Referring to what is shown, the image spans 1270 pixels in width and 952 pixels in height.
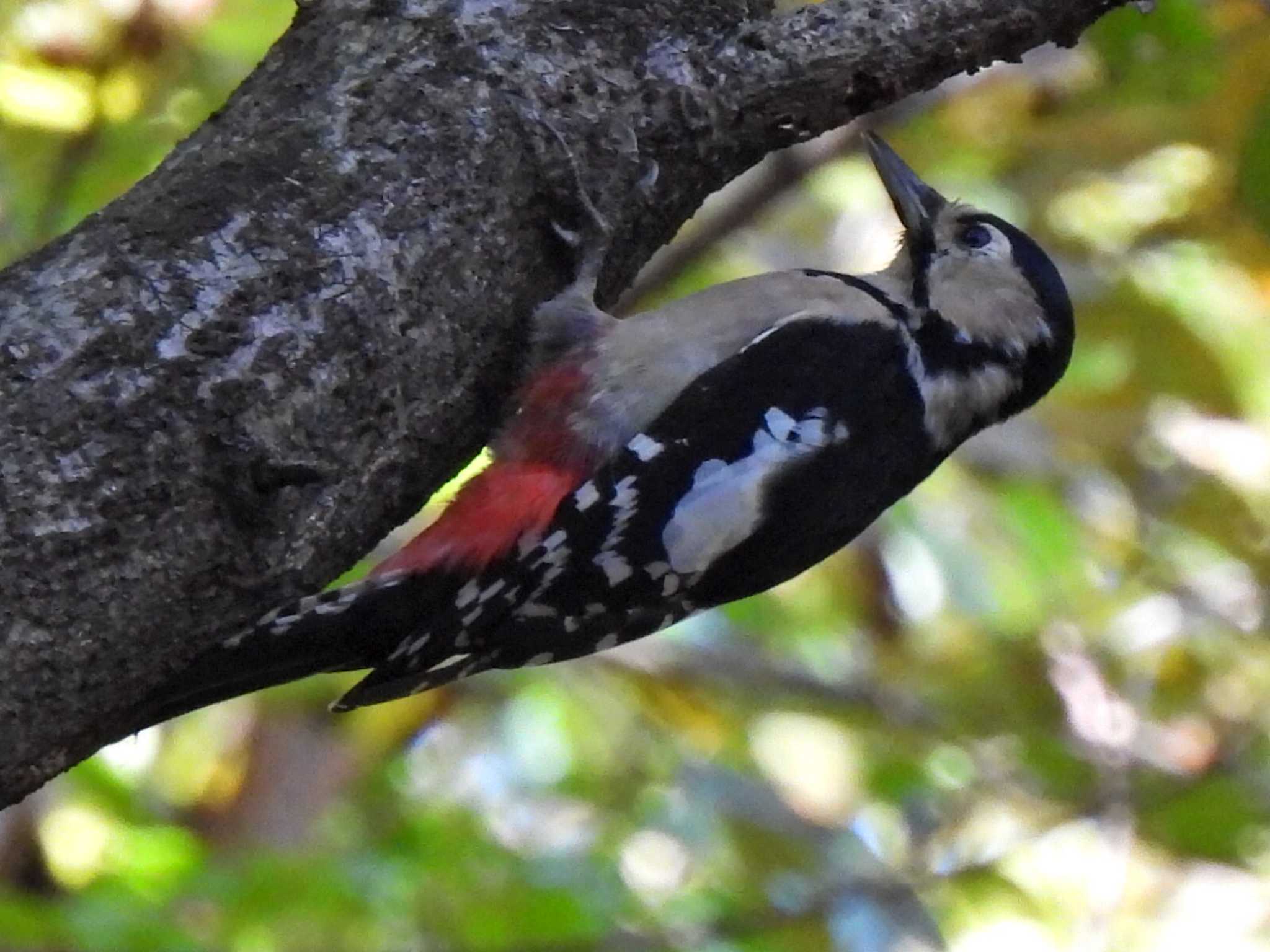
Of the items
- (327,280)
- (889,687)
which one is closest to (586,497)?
(327,280)

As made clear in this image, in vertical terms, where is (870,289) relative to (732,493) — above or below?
below

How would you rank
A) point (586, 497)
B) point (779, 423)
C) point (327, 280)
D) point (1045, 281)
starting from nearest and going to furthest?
point (327, 280) → point (586, 497) → point (779, 423) → point (1045, 281)

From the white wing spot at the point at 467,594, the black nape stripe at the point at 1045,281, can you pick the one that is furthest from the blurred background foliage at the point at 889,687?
the white wing spot at the point at 467,594

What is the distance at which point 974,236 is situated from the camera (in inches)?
119

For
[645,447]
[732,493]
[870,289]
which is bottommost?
[870,289]

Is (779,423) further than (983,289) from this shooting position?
No

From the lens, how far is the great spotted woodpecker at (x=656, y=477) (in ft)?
7.32

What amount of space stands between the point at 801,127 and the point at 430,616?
88 cm

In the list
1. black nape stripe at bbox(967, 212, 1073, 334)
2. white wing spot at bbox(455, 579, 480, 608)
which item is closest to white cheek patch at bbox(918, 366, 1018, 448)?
black nape stripe at bbox(967, 212, 1073, 334)

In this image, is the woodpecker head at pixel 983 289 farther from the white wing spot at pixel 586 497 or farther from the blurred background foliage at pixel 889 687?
the white wing spot at pixel 586 497

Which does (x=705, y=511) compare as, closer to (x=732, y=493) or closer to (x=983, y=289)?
(x=732, y=493)

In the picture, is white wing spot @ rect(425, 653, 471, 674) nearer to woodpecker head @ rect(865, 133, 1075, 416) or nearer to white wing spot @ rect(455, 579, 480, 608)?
white wing spot @ rect(455, 579, 480, 608)

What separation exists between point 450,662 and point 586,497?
33cm

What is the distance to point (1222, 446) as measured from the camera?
13.8 feet
